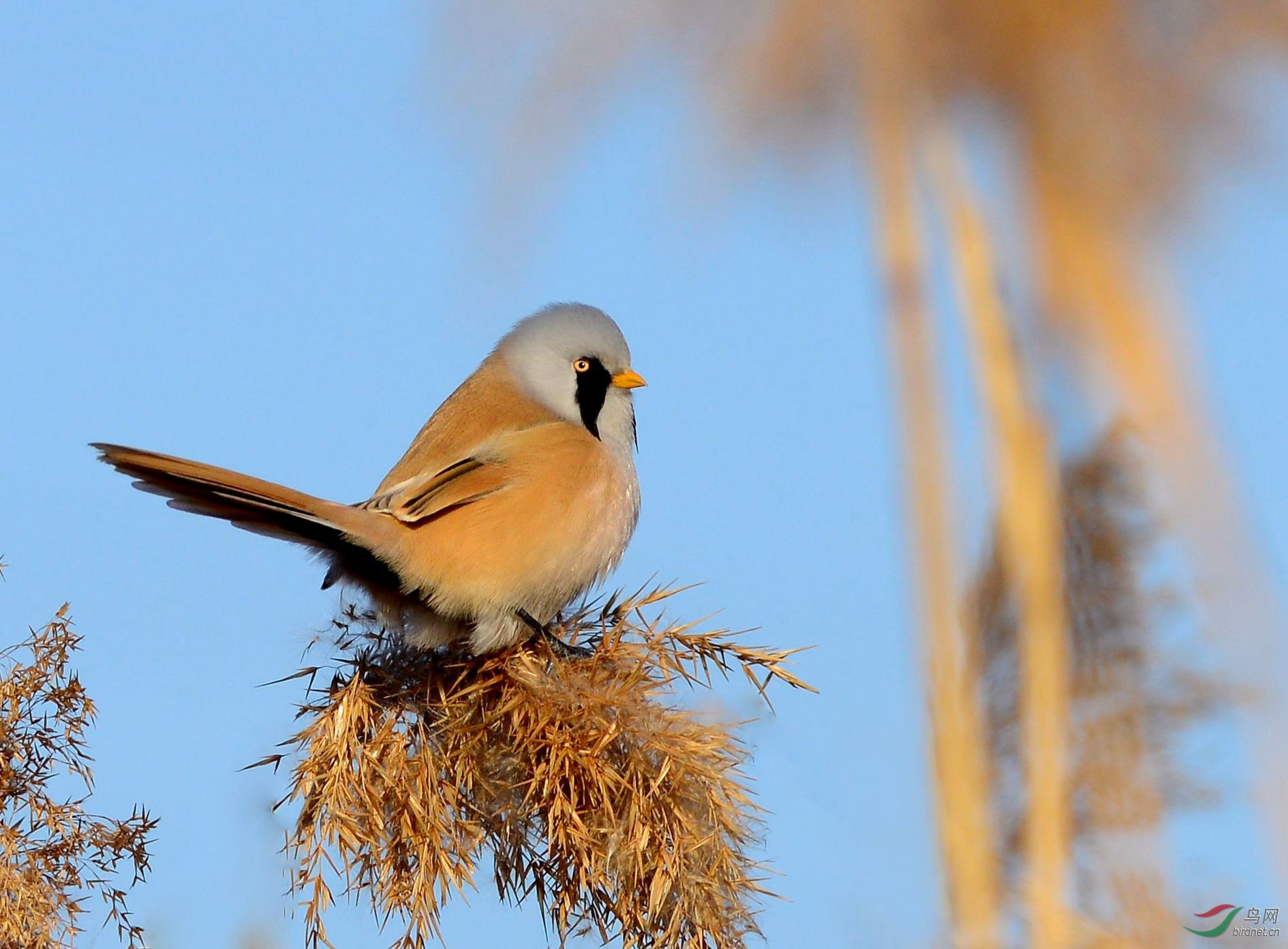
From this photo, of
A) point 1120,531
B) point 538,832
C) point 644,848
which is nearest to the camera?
point 1120,531

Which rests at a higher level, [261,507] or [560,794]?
[261,507]

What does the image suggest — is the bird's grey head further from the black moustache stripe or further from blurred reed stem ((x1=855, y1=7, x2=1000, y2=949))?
blurred reed stem ((x1=855, y1=7, x2=1000, y2=949))

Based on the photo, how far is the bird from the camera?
123 inches

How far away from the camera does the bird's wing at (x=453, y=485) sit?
3.38 metres

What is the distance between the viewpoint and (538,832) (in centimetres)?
234

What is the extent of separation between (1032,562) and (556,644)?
132 centimetres

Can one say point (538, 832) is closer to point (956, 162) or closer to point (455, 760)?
point (455, 760)

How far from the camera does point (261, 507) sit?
3.11 meters

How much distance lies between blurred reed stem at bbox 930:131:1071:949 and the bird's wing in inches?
73.5

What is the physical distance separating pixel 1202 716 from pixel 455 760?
4.10ft

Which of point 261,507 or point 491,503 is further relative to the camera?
point 491,503

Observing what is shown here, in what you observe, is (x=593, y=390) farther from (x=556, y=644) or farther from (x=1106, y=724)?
(x=1106, y=724)

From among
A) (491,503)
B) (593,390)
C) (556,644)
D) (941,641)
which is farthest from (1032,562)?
(593,390)

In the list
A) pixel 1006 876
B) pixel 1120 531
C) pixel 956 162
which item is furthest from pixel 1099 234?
pixel 1006 876
